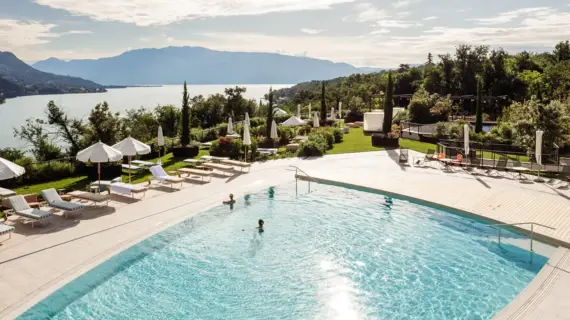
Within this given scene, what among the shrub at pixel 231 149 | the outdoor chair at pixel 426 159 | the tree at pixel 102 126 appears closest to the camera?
the outdoor chair at pixel 426 159

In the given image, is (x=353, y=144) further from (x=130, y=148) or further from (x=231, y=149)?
(x=130, y=148)

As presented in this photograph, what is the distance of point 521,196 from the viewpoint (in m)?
14.1

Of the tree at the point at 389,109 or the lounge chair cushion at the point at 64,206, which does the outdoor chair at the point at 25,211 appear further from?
the tree at the point at 389,109

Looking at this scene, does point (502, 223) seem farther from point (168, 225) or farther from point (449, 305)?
point (168, 225)

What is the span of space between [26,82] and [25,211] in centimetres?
9849

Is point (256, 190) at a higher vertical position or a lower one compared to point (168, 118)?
lower

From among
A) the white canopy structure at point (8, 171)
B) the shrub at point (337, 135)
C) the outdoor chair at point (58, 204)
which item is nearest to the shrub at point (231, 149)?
the shrub at point (337, 135)

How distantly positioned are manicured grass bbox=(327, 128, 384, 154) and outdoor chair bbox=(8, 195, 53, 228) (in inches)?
606

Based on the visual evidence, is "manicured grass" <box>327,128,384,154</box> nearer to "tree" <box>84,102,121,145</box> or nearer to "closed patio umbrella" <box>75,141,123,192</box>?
"tree" <box>84,102,121,145</box>

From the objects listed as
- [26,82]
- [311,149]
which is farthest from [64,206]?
[26,82]

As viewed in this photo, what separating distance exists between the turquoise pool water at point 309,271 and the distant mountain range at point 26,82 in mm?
60773

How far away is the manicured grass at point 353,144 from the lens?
79.2 ft

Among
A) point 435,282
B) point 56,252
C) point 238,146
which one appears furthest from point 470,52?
point 56,252

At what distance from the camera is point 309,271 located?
32.3ft
